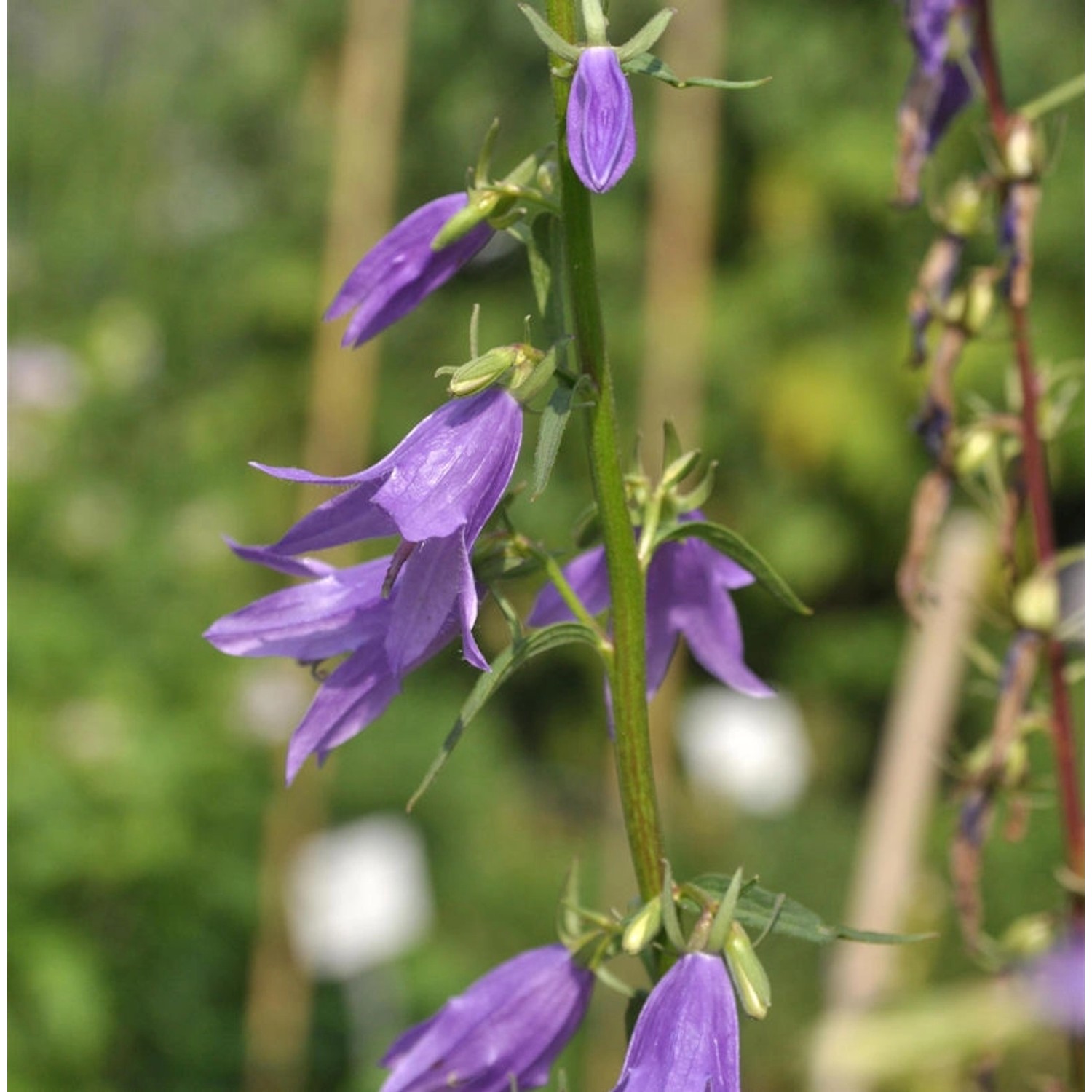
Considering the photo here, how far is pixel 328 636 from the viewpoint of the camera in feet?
2.85

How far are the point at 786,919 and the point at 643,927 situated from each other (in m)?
0.07

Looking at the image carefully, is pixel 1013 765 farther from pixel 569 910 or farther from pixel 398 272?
pixel 398 272

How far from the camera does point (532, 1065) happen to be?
33.3 inches

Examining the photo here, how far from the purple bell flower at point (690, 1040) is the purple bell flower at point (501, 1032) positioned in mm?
111

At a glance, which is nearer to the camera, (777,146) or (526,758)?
(777,146)

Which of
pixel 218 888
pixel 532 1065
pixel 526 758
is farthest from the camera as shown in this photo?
pixel 526 758

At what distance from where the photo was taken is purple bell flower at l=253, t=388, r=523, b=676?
0.75 meters

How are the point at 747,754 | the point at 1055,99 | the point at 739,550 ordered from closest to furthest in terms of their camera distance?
the point at 739,550 < the point at 1055,99 < the point at 747,754

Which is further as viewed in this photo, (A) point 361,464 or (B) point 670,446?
(A) point 361,464

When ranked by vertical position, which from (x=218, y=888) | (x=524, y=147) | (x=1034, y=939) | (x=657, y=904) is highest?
(x=524, y=147)

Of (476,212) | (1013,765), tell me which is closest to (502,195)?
(476,212)

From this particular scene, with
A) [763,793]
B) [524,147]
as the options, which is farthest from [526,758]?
[524,147]

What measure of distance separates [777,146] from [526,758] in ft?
8.40

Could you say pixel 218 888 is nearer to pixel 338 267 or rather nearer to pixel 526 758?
pixel 338 267
